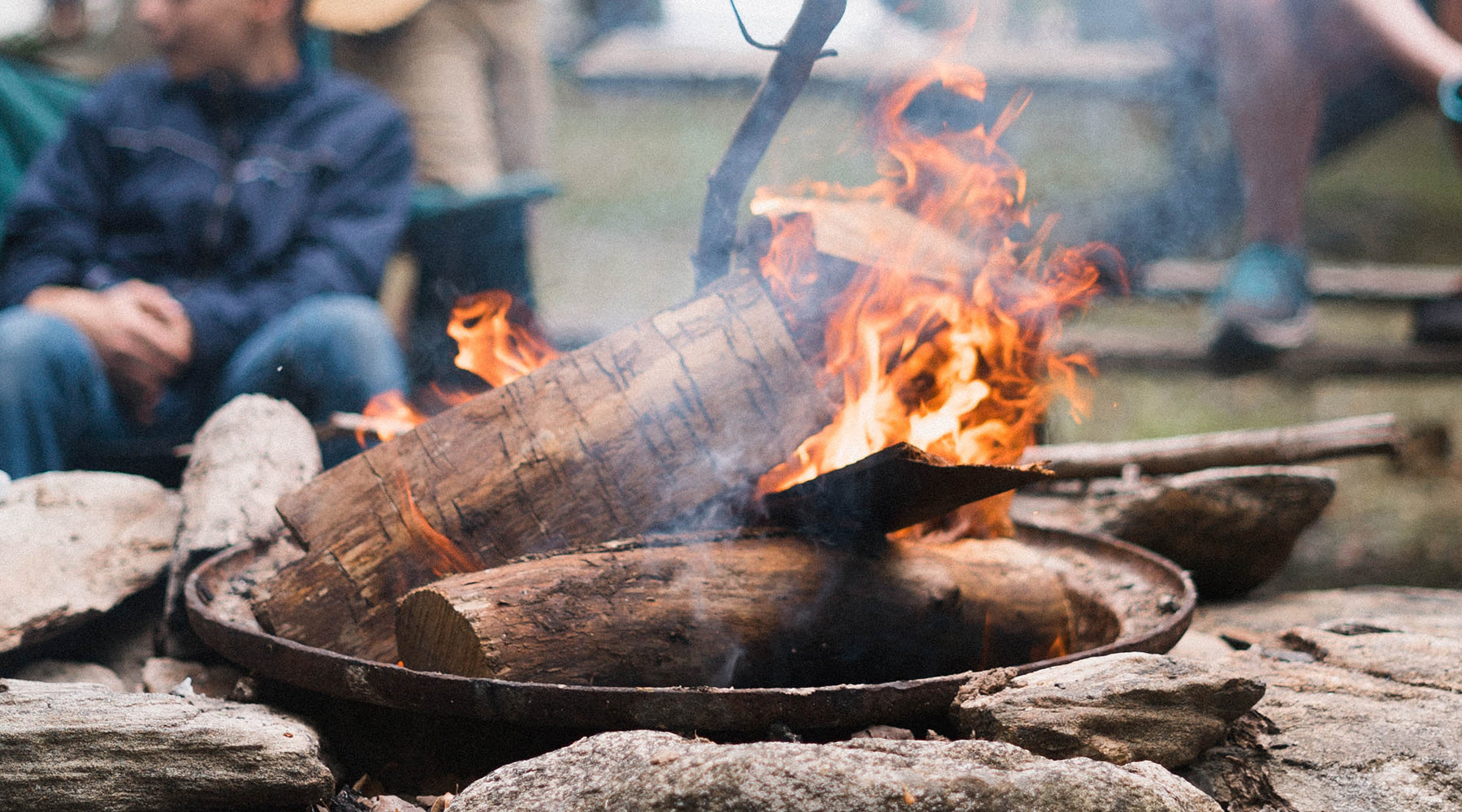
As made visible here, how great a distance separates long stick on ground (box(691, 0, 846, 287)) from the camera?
1711mm

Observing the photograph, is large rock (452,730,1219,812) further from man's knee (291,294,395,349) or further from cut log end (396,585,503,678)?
man's knee (291,294,395,349)

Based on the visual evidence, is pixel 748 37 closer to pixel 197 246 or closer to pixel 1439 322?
pixel 197 246

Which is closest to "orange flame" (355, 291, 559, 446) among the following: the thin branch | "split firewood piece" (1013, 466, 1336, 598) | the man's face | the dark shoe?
the thin branch

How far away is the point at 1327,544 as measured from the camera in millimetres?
3906

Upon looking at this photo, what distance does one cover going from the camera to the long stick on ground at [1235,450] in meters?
2.67

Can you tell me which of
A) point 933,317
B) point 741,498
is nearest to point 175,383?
point 741,498

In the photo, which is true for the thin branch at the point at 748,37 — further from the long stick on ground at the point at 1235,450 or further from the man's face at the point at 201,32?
the man's face at the point at 201,32

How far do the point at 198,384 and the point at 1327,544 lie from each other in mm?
3950

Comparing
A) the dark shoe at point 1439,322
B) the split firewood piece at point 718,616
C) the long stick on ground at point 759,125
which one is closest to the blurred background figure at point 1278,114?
the dark shoe at point 1439,322

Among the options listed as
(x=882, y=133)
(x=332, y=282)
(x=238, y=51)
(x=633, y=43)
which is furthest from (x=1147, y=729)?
(x=633, y=43)

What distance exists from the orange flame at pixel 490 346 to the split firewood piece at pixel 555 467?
12.5 inches

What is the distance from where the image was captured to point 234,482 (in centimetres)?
215

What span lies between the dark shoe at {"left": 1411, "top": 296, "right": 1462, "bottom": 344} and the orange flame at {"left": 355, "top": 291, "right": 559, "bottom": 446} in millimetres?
3998

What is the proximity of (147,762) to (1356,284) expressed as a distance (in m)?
4.93
